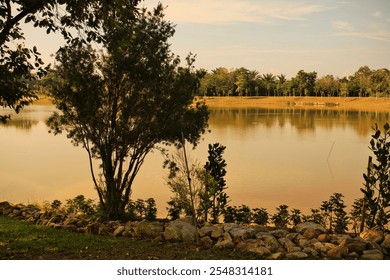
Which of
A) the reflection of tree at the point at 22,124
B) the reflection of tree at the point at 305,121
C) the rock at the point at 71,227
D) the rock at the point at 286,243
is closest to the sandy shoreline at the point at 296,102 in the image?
the reflection of tree at the point at 305,121

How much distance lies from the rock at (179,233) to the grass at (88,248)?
0.52 ft

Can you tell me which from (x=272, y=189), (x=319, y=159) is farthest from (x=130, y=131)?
(x=319, y=159)

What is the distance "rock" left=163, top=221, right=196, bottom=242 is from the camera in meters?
5.73

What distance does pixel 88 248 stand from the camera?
5.43 metres

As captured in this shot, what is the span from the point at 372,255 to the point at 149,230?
313cm

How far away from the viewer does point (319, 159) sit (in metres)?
16.8

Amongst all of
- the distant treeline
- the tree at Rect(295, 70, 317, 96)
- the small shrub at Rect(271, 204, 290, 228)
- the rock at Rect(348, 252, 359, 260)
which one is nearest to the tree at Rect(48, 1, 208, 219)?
the small shrub at Rect(271, 204, 290, 228)

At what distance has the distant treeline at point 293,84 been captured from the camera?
63959 millimetres

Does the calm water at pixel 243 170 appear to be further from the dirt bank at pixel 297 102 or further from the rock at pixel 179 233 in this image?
the dirt bank at pixel 297 102

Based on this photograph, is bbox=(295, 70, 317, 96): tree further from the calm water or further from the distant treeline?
the calm water

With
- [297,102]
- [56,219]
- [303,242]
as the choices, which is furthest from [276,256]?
[297,102]

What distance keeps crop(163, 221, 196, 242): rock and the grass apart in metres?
0.16
